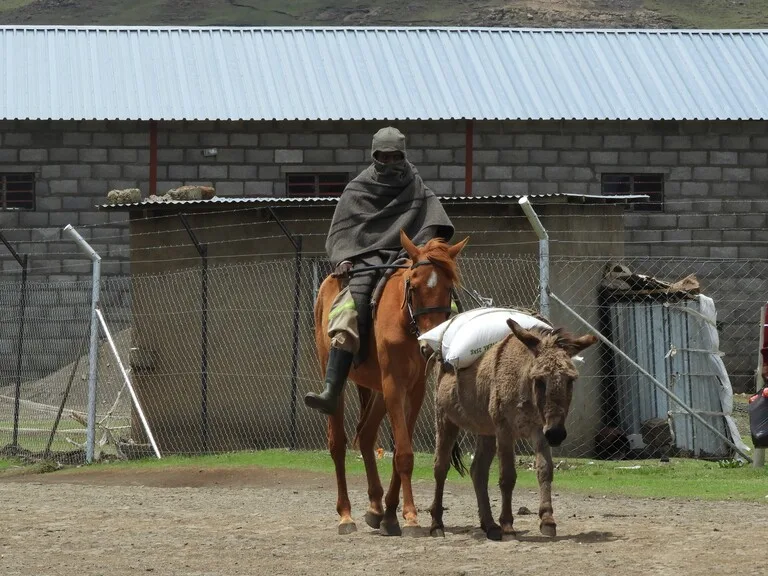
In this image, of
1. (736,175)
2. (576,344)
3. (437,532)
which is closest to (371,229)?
(576,344)

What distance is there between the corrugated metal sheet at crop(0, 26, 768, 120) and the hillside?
4521 cm

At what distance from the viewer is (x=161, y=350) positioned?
15891 millimetres

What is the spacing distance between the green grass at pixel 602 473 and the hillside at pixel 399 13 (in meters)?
60.2

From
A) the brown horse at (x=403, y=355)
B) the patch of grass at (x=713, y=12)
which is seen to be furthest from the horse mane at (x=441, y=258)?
the patch of grass at (x=713, y=12)

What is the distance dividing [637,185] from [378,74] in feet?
16.1

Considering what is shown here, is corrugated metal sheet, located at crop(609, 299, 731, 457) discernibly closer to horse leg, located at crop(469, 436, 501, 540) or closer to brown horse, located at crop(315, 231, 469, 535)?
brown horse, located at crop(315, 231, 469, 535)

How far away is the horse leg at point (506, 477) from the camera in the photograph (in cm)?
888

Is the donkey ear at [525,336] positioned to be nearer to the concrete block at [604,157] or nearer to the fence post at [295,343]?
the fence post at [295,343]

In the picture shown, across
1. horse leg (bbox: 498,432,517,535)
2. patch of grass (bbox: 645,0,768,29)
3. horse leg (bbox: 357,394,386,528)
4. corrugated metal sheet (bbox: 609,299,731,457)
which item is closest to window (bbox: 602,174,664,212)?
corrugated metal sheet (bbox: 609,299,731,457)

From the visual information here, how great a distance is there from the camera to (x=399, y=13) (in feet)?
260

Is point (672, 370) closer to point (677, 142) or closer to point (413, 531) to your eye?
point (413, 531)

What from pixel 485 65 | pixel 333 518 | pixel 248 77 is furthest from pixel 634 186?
pixel 333 518

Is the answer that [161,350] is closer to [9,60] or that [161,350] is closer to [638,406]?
[638,406]

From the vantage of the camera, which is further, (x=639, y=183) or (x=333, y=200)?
(x=639, y=183)
